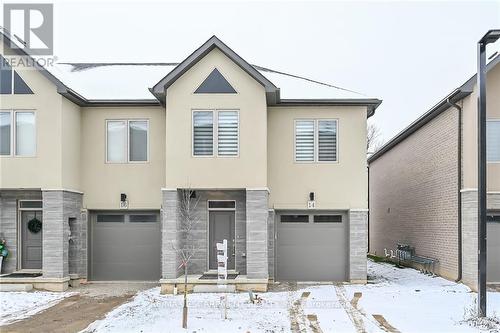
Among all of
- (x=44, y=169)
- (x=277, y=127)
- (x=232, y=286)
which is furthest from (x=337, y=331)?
(x=44, y=169)

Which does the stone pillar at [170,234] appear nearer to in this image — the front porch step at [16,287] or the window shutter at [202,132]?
the window shutter at [202,132]

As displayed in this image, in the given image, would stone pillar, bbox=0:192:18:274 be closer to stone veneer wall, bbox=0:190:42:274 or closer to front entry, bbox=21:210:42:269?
stone veneer wall, bbox=0:190:42:274

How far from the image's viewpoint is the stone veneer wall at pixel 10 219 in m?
16.3

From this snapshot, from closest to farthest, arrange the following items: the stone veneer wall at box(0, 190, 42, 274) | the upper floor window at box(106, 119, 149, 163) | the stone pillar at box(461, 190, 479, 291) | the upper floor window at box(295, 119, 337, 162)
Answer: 1. the stone pillar at box(461, 190, 479, 291)
2. the stone veneer wall at box(0, 190, 42, 274)
3. the upper floor window at box(295, 119, 337, 162)
4. the upper floor window at box(106, 119, 149, 163)

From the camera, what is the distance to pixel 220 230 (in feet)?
53.2

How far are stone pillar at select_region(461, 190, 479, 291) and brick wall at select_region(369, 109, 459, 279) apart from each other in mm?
652

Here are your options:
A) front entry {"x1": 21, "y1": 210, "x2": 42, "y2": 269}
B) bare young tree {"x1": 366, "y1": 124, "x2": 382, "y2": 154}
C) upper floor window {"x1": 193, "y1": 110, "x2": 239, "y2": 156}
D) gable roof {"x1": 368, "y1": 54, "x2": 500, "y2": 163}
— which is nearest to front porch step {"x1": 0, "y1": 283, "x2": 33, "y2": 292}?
front entry {"x1": 21, "y1": 210, "x2": 42, "y2": 269}

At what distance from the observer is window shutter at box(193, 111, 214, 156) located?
49.5ft

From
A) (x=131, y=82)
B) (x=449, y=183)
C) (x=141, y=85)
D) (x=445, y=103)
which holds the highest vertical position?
(x=131, y=82)

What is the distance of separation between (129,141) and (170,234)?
375 cm

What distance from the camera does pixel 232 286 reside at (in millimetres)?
14648

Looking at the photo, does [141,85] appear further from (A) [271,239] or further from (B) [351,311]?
(B) [351,311]

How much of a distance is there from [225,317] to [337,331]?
2502 millimetres

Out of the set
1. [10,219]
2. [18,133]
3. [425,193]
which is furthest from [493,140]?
[10,219]
